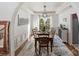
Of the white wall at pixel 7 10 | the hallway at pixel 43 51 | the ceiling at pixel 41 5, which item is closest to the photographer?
the white wall at pixel 7 10

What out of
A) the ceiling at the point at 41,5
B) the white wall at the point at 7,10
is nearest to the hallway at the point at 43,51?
the white wall at the point at 7,10

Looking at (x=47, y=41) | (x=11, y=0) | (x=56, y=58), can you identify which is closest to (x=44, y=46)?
(x=47, y=41)

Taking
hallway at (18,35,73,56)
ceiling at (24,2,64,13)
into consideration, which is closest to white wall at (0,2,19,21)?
ceiling at (24,2,64,13)

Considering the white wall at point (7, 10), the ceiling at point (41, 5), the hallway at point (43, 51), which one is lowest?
the hallway at point (43, 51)

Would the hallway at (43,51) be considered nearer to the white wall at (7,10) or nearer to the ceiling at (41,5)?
the white wall at (7,10)

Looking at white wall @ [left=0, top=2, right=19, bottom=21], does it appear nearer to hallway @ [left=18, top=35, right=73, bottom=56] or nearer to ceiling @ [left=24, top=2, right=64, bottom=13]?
ceiling @ [left=24, top=2, right=64, bottom=13]

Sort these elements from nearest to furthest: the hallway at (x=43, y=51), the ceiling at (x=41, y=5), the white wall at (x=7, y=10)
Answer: the white wall at (x=7, y=10) < the hallway at (x=43, y=51) < the ceiling at (x=41, y=5)

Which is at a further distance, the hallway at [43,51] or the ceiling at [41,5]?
the ceiling at [41,5]

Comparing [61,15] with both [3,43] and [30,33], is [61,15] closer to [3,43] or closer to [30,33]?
[30,33]

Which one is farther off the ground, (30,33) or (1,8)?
(1,8)

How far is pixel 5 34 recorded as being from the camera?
314cm

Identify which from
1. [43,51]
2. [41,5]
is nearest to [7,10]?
[43,51]

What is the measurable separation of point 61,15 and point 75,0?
5392mm

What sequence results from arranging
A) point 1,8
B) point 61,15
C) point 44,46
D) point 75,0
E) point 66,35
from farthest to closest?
point 61,15
point 66,35
point 44,46
point 1,8
point 75,0
